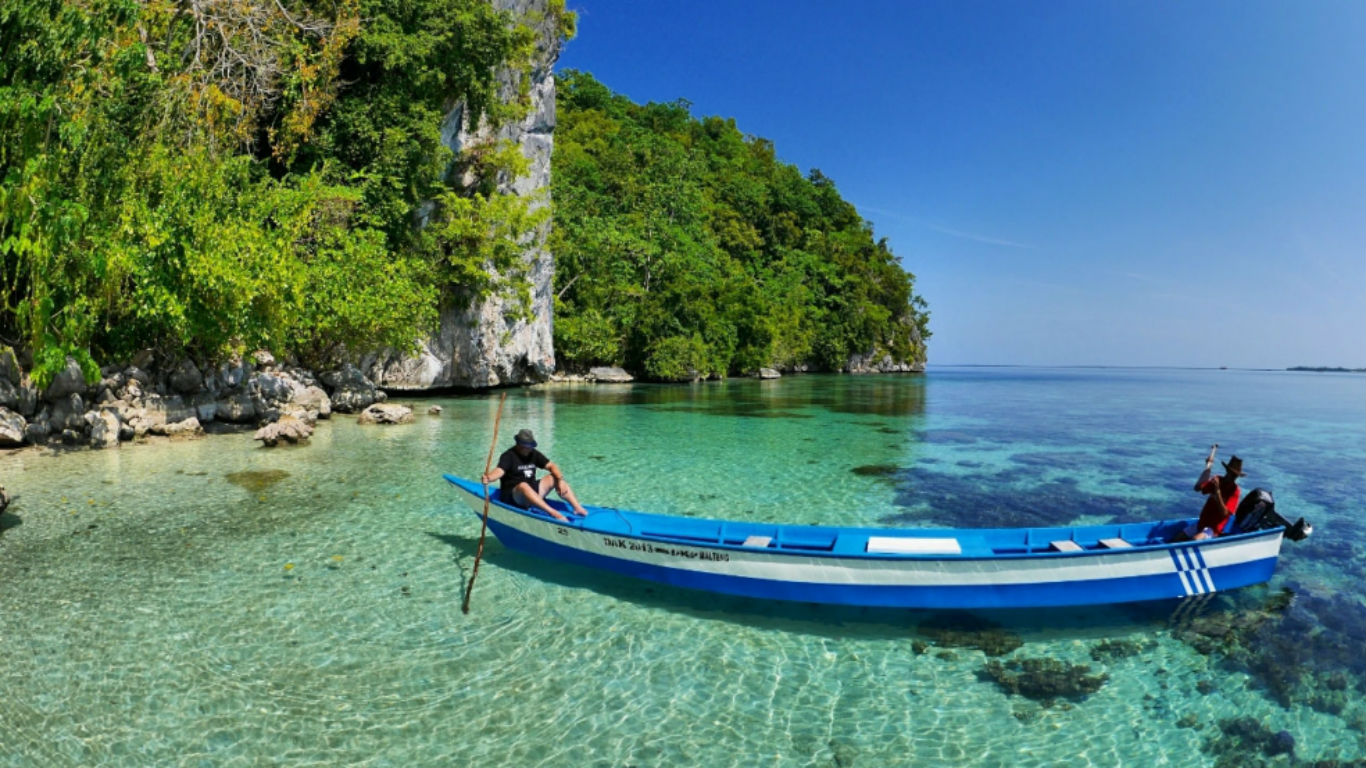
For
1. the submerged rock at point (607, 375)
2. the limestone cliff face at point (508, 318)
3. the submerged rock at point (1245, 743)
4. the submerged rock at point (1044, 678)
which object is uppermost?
the limestone cliff face at point (508, 318)

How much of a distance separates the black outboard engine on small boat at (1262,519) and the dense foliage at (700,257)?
3391cm

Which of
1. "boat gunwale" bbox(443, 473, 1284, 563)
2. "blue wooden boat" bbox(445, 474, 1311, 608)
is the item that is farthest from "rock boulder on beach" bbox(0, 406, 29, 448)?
"boat gunwale" bbox(443, 473, 1284, 563)

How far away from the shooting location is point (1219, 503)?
8047 millimetres

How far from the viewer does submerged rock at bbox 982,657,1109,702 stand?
5.80 m

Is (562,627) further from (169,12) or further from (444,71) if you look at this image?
(444,71)

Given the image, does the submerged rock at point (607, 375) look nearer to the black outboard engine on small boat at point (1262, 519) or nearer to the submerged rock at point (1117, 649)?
the black outboard engine on small boat at point (1262, 519)

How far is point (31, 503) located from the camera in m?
10.1

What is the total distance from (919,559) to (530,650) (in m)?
3.91

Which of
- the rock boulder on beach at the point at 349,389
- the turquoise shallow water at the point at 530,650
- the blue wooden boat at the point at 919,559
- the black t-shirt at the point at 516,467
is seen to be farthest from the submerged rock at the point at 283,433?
the black t-shirt at the point at 516,467

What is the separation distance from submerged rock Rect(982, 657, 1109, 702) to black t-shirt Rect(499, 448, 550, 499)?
216 inches

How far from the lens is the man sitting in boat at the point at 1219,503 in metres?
8.08

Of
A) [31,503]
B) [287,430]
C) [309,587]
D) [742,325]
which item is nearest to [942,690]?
[309,587]

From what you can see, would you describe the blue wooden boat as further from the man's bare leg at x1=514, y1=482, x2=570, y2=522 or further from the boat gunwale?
the man's bare leg at x1=514, y1=482, x2=570, y2=522

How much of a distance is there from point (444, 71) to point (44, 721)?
84.0 feet
